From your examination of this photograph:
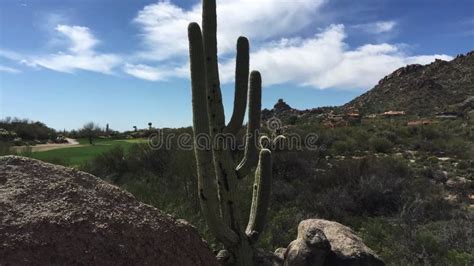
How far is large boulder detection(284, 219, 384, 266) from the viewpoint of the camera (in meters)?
6.27

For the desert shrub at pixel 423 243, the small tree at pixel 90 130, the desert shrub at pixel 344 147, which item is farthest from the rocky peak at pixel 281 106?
the desert shrub at pixel 423 243

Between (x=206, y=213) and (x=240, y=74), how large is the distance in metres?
1.87

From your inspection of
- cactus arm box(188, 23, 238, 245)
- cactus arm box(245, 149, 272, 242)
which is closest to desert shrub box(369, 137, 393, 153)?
cactus arm box(245, 149, 272, 242)

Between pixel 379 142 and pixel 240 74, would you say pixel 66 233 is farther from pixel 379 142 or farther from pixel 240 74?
pixel 379 142

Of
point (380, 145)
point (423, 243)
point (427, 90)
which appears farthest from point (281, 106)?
point (423, 243)

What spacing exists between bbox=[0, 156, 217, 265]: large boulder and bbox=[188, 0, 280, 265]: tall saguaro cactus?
2.05 feet

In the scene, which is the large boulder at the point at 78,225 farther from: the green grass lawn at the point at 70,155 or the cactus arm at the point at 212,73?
the green grass lawn at the point at 70,155

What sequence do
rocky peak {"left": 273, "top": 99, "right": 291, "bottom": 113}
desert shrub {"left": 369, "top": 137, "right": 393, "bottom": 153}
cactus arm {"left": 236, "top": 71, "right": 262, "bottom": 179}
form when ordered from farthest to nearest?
rocky peak {"left": 273, "top": 99, "right": 291, "bottom": 113} < desert shrub {"left": 369, "top": 137, "right": 393, "bottom": 153} < cactus arm {"left": 236, "top": 71, "right": 262, "bottom": 179}

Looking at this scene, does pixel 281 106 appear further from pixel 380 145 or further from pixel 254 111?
pixel 254 111

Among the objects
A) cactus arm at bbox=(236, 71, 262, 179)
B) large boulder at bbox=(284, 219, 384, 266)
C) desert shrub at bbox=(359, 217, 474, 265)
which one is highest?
cactus arm at bbox=(236, 71, 262, 179)

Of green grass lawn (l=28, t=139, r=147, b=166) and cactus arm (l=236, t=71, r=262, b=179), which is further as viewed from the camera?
green grass lawn (l=28, t=139, r=147, b=166)

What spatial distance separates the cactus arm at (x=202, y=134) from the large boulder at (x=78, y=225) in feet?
1.45

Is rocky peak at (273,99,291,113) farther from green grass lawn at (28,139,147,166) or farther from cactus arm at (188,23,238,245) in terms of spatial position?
cactus arm at (188,23,238,245)

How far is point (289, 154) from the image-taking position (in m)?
18.3
